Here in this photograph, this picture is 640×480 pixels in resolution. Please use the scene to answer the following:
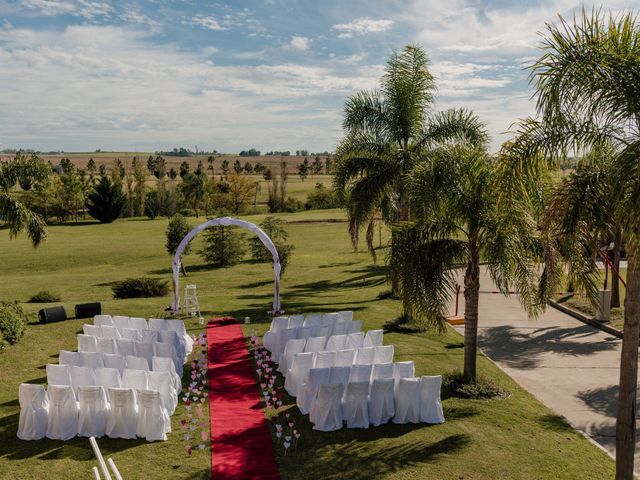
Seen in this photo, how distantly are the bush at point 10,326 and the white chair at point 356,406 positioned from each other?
10.6m

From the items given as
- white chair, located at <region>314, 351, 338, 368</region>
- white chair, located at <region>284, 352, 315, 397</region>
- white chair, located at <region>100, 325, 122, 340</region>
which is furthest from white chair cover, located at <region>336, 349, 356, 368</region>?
white chair, located at <region>100, 325, 122, 340</region>

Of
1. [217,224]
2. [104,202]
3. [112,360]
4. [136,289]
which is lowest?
[136,289]

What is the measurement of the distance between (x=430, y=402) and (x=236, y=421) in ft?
13.4

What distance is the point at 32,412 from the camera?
35.6 ft

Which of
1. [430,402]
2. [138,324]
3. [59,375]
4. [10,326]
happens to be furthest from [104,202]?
[430,402]

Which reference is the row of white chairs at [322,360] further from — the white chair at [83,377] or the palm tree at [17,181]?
the palm tree at [17,181]

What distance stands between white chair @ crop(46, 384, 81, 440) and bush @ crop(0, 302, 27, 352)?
21.1ft

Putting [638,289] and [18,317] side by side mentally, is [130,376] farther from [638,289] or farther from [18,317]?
[638,289]

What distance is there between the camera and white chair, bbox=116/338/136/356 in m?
14.2

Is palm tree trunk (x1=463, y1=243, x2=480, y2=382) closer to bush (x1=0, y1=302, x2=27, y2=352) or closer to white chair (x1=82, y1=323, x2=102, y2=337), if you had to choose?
white chair (x1=82, y1=323, x2=102, y2=337)

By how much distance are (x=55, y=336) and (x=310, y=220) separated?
46217 millimetres

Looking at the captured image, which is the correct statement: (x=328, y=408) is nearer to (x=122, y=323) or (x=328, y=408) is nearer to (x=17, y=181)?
(x=122, y=323)

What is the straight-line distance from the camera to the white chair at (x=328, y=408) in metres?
11.2

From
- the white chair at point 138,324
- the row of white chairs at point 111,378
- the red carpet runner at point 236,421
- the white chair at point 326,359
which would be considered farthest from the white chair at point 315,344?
the white chair at point 138,324
